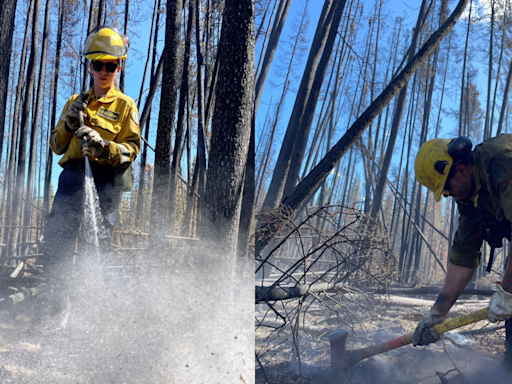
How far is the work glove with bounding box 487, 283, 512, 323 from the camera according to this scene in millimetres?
2389

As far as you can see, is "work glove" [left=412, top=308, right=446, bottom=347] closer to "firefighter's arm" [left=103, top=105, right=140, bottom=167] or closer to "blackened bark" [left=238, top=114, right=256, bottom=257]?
"blackened bark" [left=238, top=114, right=256, bottom=257]

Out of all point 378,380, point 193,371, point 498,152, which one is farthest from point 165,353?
point 498,152

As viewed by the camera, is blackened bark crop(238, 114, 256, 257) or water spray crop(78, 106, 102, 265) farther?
blackened bark crop(238, 114, 256, 257)

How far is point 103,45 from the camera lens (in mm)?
2385

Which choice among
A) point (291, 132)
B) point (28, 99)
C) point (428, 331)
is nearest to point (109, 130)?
point (428, 331)

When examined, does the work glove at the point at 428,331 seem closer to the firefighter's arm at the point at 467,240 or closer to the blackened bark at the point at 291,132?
the firefighter's arm at the point at 467,240

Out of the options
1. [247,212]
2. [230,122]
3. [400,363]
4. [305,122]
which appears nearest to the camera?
[230,122]

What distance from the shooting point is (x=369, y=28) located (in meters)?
13.0

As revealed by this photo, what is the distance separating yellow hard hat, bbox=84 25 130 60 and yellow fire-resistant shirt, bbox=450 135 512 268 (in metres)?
2.68

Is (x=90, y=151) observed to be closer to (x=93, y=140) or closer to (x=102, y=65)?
(x=93, y=140)

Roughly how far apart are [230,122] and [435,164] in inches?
68.2

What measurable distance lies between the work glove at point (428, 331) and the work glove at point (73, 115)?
9.38 feet

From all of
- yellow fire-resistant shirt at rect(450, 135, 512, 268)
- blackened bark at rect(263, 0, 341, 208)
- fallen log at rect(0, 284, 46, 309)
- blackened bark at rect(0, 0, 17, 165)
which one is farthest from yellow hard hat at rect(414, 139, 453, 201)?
fallen log at rect(0, 284, 46, 309)

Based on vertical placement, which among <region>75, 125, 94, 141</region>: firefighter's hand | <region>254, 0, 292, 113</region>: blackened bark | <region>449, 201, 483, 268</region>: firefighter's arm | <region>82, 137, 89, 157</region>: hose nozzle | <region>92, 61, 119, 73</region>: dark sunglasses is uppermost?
<region>254, 0, 292, 113</region>: blackened bark
